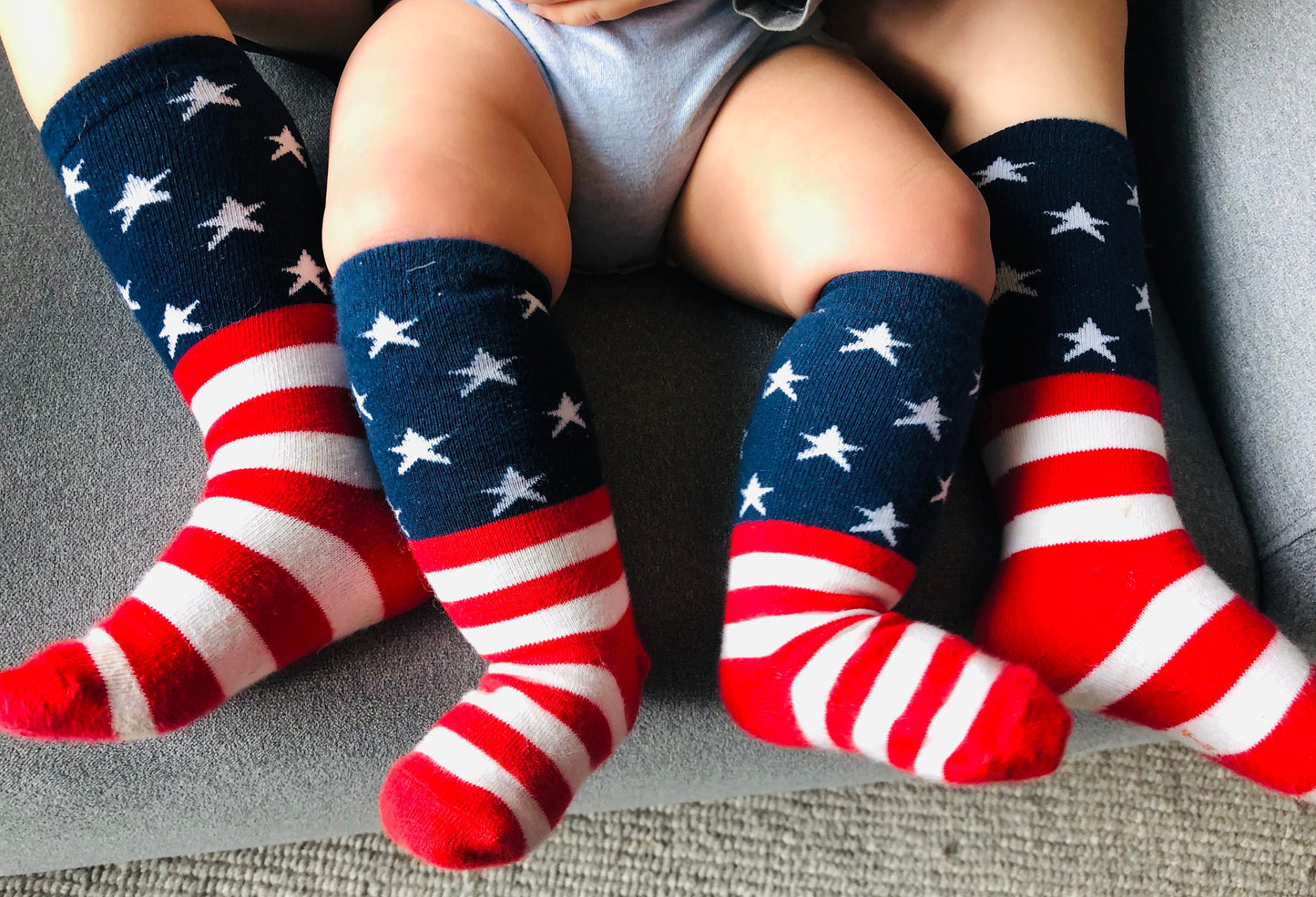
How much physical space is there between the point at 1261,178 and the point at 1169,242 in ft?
0.27

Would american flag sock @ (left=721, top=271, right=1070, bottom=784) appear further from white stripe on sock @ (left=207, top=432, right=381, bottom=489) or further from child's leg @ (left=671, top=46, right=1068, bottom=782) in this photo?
white stripe on sock @ (left=207, top=432, right=381, bottom=489)

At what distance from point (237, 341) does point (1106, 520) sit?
0.44 m

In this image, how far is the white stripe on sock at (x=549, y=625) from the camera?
47cm

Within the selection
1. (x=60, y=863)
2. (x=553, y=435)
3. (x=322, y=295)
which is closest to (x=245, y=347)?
(x=322, y=295)

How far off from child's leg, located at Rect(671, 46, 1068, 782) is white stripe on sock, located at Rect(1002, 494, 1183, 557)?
0.22 feet

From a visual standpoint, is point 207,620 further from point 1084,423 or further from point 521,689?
point 1084,423

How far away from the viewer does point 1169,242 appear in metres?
0.65

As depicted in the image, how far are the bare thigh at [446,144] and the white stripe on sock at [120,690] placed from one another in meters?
0.20

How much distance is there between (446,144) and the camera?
49 centimetres

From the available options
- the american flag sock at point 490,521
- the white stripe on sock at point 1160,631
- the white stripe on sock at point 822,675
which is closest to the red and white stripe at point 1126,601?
the white stripe on sock at point 1160,631

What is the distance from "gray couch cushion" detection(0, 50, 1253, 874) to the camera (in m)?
0.51

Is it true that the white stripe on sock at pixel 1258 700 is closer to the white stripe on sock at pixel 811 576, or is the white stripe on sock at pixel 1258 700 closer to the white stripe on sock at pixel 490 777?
the white stripe on sock at pixel 811 576

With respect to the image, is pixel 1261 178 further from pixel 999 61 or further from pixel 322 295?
pixel 322 295

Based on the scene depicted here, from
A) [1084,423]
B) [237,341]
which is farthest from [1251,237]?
[237,341]
